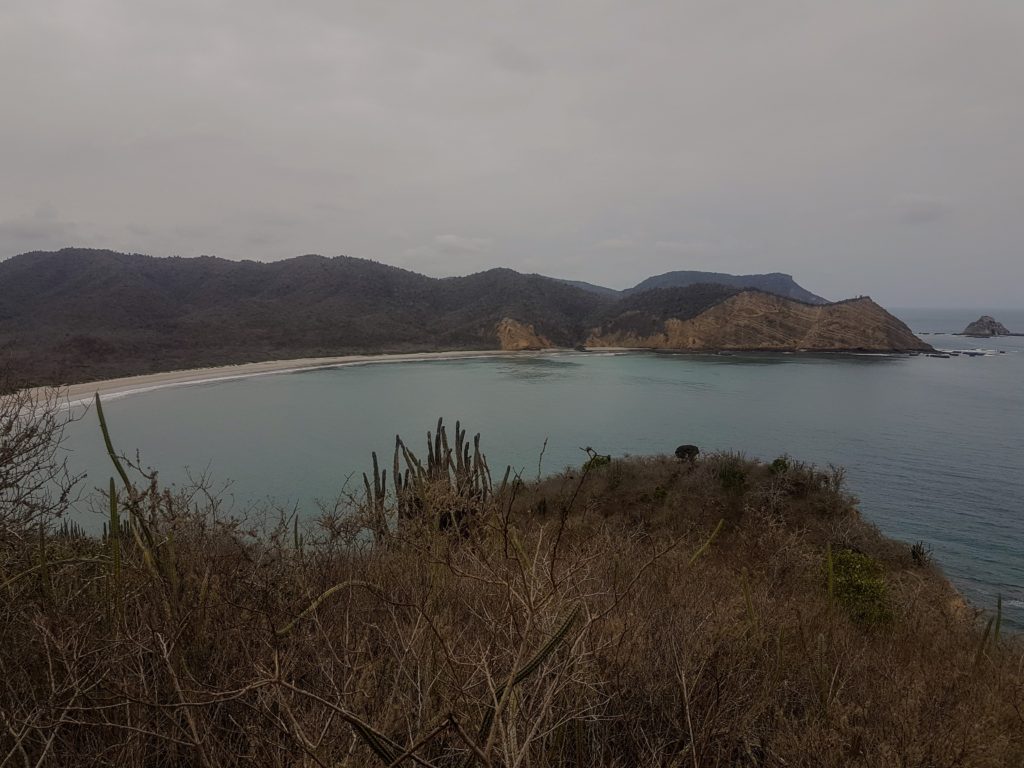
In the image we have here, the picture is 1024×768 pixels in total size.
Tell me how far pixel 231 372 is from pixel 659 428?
44.4 m

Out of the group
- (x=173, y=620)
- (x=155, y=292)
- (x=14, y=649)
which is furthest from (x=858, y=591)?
(x=155, y=292)

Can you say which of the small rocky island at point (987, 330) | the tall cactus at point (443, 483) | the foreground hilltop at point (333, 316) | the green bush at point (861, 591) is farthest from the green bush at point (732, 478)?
the small rocky island at point (987, 330)

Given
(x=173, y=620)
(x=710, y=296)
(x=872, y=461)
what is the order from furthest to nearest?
(x=710, y=296)
(x=872, y=461)
(x=173, y=620)

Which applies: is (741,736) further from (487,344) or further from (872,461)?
(487,344)

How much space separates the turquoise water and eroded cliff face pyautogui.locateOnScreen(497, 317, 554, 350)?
25.9 meters

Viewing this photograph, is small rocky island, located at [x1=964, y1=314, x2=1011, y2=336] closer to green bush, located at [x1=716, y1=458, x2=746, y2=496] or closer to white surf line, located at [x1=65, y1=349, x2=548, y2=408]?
white surf line, located at [x1=65, y1=349, x2=548, y2=408]

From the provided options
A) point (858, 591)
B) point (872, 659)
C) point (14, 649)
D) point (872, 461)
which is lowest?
point (872, 461)

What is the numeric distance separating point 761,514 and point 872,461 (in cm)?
1382

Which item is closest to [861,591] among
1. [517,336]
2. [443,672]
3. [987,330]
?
[443,672]

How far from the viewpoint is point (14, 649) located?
2.61 meters

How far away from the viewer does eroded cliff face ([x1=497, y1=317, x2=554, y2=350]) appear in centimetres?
7744

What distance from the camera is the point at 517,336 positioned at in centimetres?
7775

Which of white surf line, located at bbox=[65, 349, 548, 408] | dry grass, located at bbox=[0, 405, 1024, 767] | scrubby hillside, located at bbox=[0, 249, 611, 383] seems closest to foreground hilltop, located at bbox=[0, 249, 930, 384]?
scrubby hillside, located at bbox=[0, 249, 611, 383]

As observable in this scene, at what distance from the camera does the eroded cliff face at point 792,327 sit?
68125 mm
